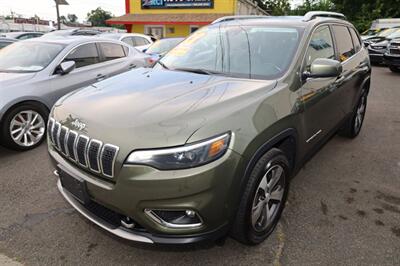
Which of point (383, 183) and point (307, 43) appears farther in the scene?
point (383, 183)

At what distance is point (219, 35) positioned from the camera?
3611 mm

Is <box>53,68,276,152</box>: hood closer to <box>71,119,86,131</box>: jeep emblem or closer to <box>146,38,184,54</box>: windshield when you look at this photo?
<box>71,119,86,131</box>: jeep emblem

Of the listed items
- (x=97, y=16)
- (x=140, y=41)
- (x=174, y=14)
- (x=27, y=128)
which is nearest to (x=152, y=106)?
(x=27, y=128)

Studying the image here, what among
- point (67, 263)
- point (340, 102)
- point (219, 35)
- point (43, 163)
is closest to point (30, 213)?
point (67, 263)

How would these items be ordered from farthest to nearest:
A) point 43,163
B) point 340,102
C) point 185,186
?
1. point 43,163
2. point 340,102
3. point 185,186

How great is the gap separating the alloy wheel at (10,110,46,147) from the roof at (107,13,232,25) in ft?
67.7

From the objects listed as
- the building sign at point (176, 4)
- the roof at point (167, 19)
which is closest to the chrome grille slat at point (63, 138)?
the roof at point (167, 19)

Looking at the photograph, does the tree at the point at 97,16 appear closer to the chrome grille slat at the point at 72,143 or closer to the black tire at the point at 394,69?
the black tire at the point at 394,69

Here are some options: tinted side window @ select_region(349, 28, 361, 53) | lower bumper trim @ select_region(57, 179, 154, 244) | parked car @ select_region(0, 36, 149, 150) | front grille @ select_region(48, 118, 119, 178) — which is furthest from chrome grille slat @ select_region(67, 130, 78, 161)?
tinted side window @ select_region(349, 28, 361, 53)

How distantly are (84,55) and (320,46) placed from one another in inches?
158

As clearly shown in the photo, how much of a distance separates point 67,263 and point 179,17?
81.5 ft

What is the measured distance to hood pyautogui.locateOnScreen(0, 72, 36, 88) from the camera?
14.6 feet

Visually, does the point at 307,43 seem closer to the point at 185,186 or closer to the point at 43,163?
the point at 185,186

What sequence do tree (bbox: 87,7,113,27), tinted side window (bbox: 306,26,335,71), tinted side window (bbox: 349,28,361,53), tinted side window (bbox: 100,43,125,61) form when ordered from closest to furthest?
tinted side window (bbox: 306,26,335,71) → tinted side window (bbox: 349,28,361,53) → tinted side window (bbox: 100,43,125,61) → tree (bbox: 87,7,113,27)
